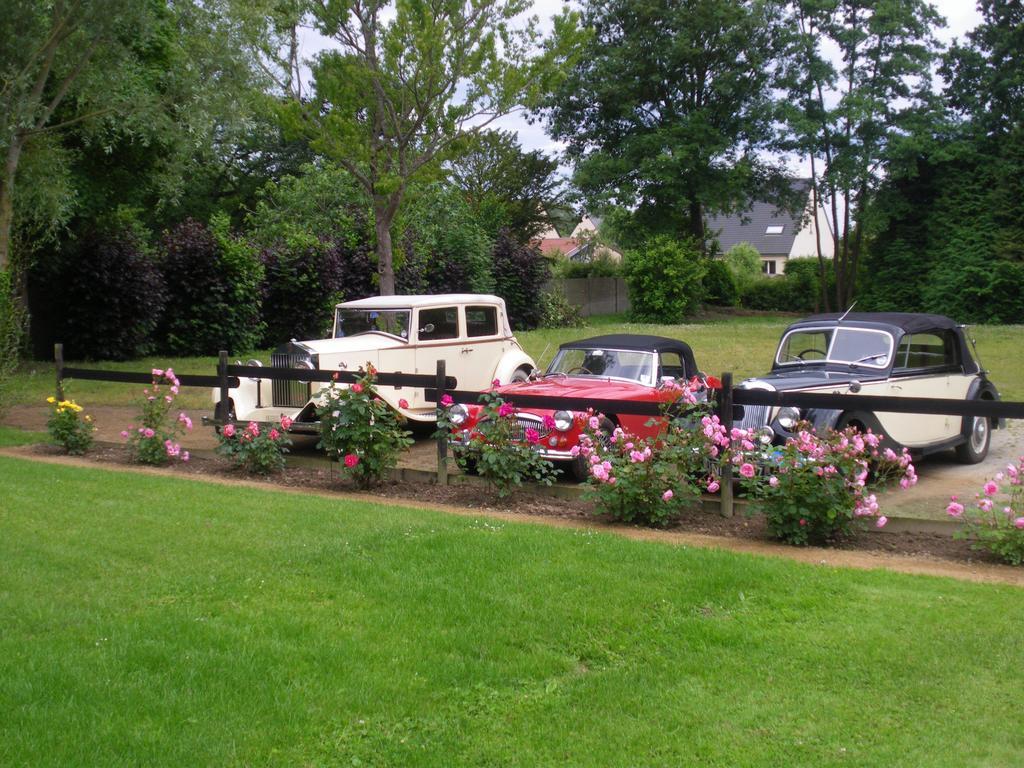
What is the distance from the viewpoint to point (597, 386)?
10258 millimetres

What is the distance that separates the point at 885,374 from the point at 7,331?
11.5 meters

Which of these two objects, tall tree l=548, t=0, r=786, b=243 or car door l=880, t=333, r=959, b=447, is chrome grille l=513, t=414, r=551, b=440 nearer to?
car door l=880, t=333, r=959, b=447

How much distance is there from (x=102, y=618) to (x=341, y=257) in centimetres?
2201

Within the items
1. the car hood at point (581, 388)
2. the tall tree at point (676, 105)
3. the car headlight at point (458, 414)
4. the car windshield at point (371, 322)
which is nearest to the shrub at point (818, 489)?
the car hood at point (581, 388)

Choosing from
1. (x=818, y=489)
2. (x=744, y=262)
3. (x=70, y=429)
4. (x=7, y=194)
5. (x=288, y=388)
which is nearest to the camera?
(x=818, y=489)

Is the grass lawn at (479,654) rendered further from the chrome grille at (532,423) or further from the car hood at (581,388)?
the car hood at (581,388)

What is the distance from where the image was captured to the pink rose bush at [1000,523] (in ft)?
21.3

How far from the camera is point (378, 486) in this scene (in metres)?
9.34

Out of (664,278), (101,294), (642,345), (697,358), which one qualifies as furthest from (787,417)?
(664,278)

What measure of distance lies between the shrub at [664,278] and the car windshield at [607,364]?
74.9 ft

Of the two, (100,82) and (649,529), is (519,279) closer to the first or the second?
(100,82)

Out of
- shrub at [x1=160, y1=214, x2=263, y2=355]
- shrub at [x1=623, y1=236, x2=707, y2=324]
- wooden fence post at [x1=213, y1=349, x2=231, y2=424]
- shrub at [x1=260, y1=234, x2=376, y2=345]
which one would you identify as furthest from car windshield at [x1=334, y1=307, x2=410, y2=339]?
shrub at [x1=623, y1=236, x2=707, y2=324]

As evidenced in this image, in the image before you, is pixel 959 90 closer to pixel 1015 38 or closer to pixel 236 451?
pixel 1015 38

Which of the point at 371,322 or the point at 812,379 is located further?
the point at 371,322
